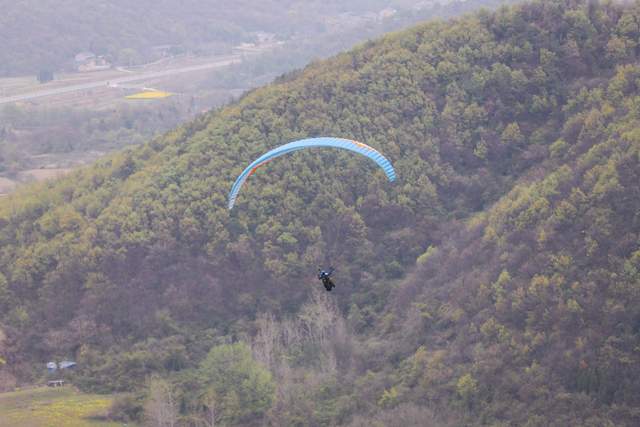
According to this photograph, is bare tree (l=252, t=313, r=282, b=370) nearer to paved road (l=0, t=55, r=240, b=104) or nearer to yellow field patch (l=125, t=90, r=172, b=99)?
yellow field patch (l=125, t=90, r=172, b=99)

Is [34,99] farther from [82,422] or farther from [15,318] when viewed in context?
[82,422]

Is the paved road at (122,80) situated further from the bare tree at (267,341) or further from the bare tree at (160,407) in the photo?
the bare tree at (160,407)

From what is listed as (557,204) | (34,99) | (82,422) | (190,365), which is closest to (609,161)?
(557,204)

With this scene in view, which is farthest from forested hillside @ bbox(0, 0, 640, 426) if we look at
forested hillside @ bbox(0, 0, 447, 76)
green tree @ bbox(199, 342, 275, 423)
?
forested hillside @ bbox(0, 0, 447, 76)

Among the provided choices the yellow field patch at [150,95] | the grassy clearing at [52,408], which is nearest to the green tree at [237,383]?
the grassy clearing at [52,408]

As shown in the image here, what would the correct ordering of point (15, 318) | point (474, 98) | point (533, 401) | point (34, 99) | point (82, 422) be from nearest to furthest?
point (533, 401) → point (82, 422) → point (15, 318) → point (474, 98) → point (34, 99)

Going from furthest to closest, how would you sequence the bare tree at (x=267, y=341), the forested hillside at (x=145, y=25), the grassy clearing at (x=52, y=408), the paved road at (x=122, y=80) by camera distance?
1. the forested hillside at (x=145, y=25)
2. the paved road at (x=122, y=80)
3. the bare tree at (x=267, y=341)
4. the grassy clearing at (x=52, y=408)
